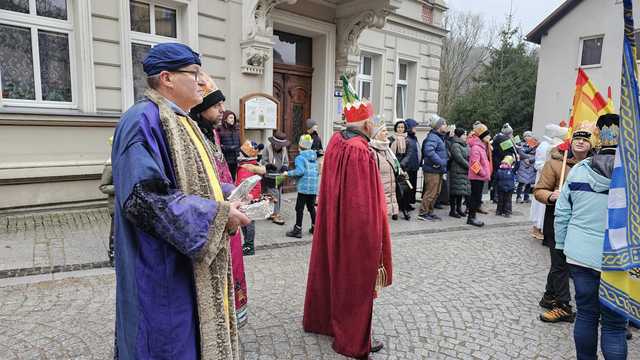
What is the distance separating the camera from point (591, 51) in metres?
19.8

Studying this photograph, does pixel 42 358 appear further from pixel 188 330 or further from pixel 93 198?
pixel 93 198

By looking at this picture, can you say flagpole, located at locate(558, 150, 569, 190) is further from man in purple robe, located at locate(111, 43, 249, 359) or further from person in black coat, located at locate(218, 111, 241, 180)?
person in black coat, located at locate(218, 111, 241, 180)

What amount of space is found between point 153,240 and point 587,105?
3.29 metres

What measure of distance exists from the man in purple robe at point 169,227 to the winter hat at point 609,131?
2.44m

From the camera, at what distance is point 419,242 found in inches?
251

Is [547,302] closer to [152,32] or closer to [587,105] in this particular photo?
[587,105]

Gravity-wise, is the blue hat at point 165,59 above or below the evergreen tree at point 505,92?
below

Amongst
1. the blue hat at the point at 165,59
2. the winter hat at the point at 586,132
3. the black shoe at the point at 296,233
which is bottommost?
the black shoe at the point at 296,233

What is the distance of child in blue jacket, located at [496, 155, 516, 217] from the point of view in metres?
8.30

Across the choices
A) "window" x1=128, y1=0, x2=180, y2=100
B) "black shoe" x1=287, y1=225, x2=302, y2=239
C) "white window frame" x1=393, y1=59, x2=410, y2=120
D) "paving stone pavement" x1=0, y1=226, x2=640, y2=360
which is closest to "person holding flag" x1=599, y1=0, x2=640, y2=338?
"paving stone pavement" x1=0, y1=226, x2=640, y2=360

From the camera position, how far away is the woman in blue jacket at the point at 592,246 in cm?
259

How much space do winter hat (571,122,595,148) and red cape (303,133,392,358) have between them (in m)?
1.58

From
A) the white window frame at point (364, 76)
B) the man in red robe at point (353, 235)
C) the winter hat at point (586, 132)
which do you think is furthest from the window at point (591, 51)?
the man in red robe at point (353, 235)

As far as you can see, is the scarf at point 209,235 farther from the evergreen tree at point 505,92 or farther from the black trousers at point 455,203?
the evergreen tree at point 505,92
